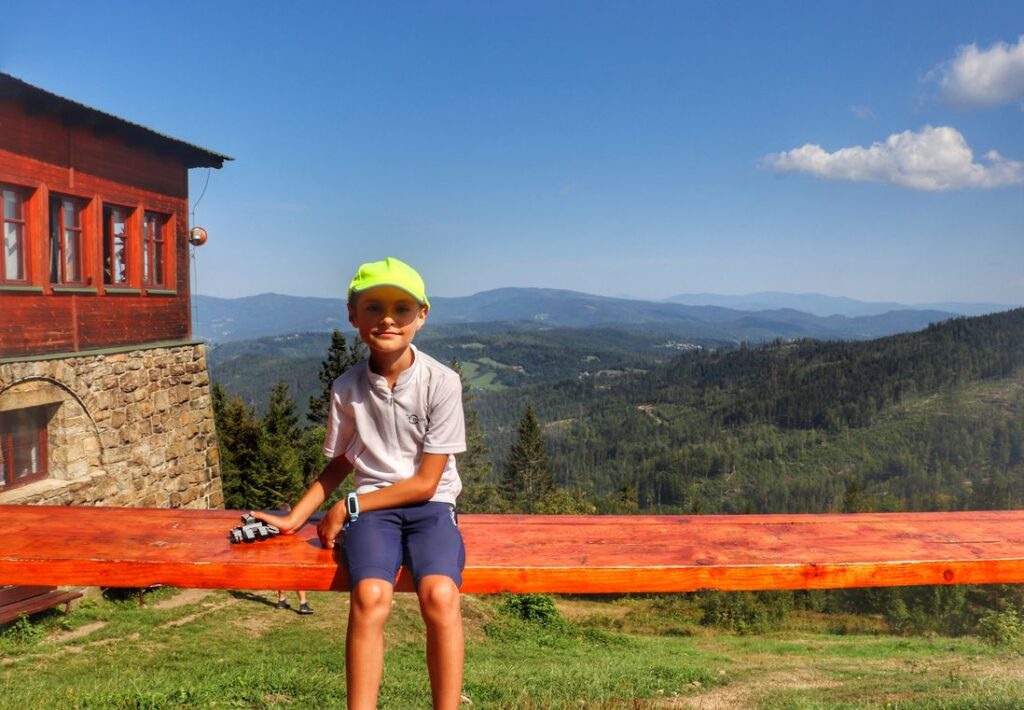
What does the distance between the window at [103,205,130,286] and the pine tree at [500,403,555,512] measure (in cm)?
4444

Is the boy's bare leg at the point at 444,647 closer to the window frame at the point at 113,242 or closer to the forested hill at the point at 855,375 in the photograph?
the window frame at the point at 113,242

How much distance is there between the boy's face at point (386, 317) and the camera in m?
2.38

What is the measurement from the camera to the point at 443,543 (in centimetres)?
230

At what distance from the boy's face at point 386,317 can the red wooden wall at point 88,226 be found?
8.80 meters

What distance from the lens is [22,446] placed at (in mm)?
9594

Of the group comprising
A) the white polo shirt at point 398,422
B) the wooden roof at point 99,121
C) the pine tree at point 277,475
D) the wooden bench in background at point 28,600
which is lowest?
the pine tree at point 277,475

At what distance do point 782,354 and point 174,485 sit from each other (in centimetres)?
18934

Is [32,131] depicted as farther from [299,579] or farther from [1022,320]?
[1022,320]

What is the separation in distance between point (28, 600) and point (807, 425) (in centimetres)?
14551

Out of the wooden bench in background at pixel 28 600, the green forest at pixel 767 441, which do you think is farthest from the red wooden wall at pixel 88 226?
the green forest at pixel 767 441

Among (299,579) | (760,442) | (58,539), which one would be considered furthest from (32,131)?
(760,442)

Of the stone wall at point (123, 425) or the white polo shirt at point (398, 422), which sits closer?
the white polo shirt at point (398, 422)

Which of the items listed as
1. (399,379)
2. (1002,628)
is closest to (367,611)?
(399,379)

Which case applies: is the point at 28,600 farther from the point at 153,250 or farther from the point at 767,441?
the point at 767,441
